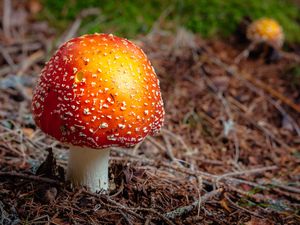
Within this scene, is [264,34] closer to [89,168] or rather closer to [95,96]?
[89,168]

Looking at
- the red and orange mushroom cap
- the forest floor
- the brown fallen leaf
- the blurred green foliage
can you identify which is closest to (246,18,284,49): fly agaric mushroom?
the forest floor

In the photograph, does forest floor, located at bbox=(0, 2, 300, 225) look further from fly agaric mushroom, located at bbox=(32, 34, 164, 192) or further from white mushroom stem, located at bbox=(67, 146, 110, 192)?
fly agaric mushroom, located at bbox=(32, 34, 164, 192)

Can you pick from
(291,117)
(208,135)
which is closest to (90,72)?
(208,135)

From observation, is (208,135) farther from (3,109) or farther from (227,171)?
(3,109)

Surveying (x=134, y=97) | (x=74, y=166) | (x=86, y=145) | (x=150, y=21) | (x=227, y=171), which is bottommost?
(x=227, y=171)

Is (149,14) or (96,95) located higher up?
(149,14)

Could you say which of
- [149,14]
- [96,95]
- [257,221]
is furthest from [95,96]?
[149,14]
